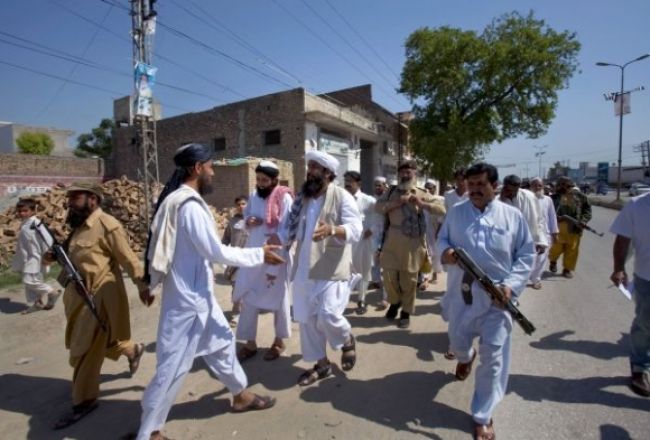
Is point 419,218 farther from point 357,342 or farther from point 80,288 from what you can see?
point 80,288

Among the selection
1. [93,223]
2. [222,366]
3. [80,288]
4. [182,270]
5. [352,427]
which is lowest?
[352,427]

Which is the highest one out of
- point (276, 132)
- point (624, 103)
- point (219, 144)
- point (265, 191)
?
point (624, 103)

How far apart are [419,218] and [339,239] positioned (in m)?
1.74

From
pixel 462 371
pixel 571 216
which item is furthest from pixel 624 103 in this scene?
pixel 462 371

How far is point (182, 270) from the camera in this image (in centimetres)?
245

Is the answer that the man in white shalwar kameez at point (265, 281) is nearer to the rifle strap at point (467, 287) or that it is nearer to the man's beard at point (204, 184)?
the man's beard at point (204, 184)

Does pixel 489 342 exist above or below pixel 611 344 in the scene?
above

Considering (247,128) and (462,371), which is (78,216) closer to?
(462,371)

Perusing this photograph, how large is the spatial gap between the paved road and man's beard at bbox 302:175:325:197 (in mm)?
1603

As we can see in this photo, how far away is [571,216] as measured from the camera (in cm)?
714

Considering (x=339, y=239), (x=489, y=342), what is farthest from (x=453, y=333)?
(x=339, y=239)

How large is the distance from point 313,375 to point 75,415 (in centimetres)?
175

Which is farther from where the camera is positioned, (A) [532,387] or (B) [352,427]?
(A) [532,387]

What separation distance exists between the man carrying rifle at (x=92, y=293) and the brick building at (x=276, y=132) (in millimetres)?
14426
